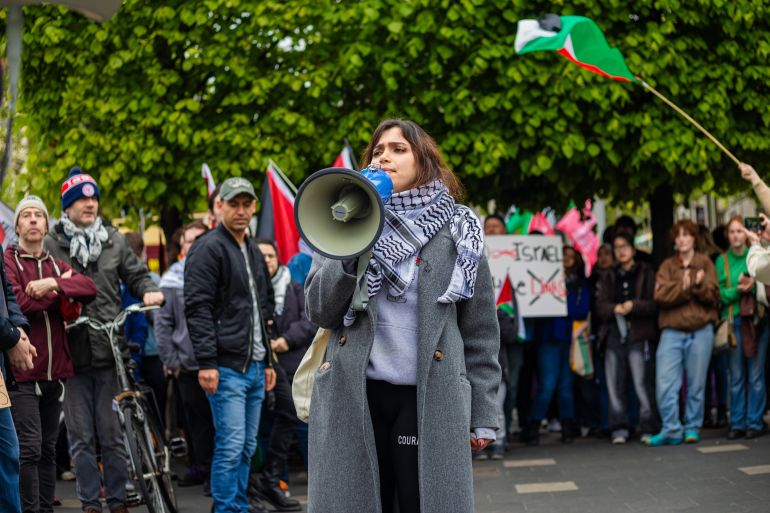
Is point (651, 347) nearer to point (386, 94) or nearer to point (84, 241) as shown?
point (386, 94)

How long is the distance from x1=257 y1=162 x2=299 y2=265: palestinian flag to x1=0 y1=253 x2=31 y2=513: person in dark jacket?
17.2 feet

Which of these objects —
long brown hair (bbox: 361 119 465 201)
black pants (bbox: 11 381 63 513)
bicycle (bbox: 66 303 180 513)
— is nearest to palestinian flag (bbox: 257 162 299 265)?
bicycle (bbox: 66 303 180 513)

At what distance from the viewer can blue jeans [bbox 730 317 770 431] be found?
37.8 ft

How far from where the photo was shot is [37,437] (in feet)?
22.9

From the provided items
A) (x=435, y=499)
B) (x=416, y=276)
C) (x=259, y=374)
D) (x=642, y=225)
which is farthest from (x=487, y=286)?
(x=642, y=225)

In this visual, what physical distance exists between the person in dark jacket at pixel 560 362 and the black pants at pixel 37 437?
5.94m

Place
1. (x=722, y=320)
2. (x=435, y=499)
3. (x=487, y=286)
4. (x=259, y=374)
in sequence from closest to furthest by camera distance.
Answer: (x=435, y=499), (x=487, y=286), (x=259, y=374), (x=722, y=320)

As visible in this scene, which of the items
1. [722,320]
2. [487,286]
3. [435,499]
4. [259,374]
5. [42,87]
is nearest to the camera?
[435,499]

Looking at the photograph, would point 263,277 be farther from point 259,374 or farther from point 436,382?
point 436,382

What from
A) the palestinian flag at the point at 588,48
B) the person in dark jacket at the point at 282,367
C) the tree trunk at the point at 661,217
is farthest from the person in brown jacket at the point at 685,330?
the person in dark jacket at the point at 282,367

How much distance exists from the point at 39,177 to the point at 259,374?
290 inches

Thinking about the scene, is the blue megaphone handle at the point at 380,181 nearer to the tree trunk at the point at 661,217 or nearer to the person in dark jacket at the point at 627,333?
the person in dark jacket at the point at 627,333

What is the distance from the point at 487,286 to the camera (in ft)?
14.3

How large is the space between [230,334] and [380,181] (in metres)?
3.56
